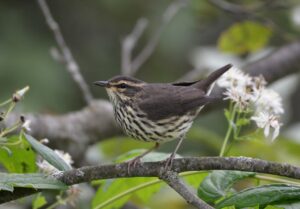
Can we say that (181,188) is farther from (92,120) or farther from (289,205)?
(92,120)

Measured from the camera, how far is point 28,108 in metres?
7.74

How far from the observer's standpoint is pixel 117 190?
3.33m

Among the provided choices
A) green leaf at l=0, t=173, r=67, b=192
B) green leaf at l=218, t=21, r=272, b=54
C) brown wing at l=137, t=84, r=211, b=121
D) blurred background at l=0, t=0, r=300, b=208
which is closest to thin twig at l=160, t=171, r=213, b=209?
green leaf at l=0, t=173, r=67, b=192

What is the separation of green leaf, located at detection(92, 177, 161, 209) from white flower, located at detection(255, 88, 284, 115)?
2.10 feet

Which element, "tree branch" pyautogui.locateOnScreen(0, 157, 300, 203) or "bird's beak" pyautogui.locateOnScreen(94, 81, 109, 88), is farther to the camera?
"bird's beak" pyautogui.locateOnScreen(94, 81, 109, 88)

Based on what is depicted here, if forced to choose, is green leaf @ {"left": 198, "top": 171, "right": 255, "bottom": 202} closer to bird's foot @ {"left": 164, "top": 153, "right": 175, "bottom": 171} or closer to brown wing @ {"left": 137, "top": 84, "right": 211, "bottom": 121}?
bird's foot @ {"left": 164, "top": 153, "right": 175, "bottom": 171}

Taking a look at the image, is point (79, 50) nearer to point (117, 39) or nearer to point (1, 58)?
point (117, 39)

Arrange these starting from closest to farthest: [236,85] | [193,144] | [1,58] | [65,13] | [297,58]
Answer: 1. [236,85]
2. [297,58]
3. [193,144]
4. [1,58]
5. [65,13]

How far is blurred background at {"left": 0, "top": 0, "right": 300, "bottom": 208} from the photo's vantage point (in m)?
5.45

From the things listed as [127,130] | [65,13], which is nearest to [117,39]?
[65,13]

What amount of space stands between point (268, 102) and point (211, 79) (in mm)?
554

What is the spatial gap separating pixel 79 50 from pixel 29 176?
27.4 feet

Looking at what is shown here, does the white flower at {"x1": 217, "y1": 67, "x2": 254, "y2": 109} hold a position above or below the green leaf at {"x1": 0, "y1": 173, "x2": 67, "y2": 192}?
above

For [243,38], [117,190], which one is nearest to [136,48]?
[243,38]
